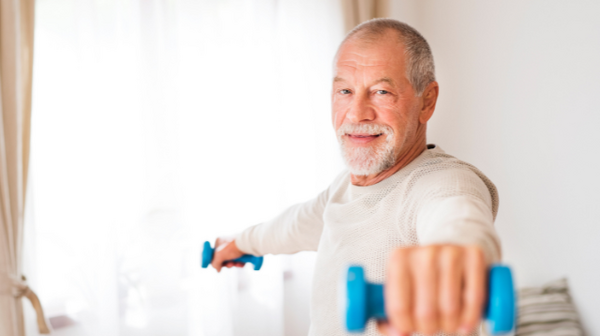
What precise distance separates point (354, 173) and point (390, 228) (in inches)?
8.4

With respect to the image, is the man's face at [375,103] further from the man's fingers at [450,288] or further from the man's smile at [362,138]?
the man's fingers at [450,288]

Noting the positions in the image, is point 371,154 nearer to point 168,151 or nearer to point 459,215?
point 459,215

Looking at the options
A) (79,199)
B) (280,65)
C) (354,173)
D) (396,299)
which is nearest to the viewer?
(396,299)

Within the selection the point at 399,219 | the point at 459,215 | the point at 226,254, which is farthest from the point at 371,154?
the point at 226,254

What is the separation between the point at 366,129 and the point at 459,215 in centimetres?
43

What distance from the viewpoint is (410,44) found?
90 cm

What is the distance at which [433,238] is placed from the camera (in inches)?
21.8

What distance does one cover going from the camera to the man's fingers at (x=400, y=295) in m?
0.39

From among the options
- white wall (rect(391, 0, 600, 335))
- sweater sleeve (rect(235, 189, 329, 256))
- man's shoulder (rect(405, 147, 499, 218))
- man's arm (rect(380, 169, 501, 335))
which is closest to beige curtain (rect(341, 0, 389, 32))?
white wall (rect(391, 0, 600, 335))

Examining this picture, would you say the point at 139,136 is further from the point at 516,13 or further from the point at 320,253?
the point at 516,13

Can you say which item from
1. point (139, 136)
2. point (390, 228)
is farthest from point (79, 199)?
point (390, 228)

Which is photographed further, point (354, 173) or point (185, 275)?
point (185, 275)

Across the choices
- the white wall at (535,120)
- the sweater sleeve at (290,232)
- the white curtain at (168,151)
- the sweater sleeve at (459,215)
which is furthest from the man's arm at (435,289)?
the white wall at (535,120)

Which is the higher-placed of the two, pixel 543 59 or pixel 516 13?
pixel 516 13
